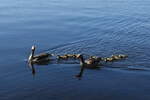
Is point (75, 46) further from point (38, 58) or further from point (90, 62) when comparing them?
point (90, 62)

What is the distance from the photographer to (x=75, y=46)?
29531 mm

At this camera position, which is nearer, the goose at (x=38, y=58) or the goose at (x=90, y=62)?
the goose at (x=90, y=62)

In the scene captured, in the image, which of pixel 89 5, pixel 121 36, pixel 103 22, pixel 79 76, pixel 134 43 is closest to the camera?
pixel 79 76

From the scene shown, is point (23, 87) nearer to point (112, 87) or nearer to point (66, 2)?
point (112, 87)

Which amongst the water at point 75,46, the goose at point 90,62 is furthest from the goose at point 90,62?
the water at point 75,46

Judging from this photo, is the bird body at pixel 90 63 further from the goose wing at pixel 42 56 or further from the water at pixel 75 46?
the goose wing at pixel 42 56

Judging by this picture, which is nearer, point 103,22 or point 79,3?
point 103,22

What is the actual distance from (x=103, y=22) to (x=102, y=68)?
47.0 ft

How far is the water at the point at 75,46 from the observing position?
21203 millimetres

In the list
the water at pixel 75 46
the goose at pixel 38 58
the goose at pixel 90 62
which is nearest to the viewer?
the water at pixel 75 46

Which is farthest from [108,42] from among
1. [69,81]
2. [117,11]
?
[117,11]

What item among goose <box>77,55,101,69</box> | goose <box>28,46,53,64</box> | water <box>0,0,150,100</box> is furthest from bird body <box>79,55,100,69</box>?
goose <box>28,46,53,64</box>

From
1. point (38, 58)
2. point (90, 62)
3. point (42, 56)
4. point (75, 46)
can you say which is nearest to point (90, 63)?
point (90, 62)

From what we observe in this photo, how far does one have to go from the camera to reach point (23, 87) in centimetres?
2175
